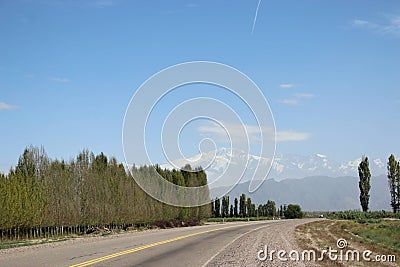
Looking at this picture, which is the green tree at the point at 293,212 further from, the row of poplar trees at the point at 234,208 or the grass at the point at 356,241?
the grass at the point at 356,241

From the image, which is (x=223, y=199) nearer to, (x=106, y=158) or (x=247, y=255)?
(x=106, y=158)

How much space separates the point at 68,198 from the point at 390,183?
203 ft

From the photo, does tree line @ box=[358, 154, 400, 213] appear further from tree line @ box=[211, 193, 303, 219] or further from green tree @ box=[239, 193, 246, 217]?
green tree @ box=[239, 193, 246, 217]

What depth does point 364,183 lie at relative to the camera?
88.7 meters

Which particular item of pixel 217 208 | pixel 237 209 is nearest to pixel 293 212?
pixel 237 209

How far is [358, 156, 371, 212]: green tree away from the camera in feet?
287

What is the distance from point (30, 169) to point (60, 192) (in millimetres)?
3706

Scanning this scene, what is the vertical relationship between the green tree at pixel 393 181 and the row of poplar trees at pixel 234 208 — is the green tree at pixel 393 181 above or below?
above

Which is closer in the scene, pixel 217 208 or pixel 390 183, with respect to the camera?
pixel 390 183

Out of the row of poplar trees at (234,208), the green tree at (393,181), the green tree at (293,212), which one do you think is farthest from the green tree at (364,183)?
the row of poplar trees at (234,208)

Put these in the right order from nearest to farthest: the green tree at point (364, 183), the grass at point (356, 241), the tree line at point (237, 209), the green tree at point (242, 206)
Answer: the grass at point (356, 241), the green tree at point (364, 183), the tree line at point (237, 209), the green tree at point (242, 206)

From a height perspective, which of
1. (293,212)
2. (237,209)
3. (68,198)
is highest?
(68,198)

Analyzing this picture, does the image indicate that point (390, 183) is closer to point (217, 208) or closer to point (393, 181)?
point (393, 181)

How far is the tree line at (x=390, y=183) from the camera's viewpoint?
85.7 m
